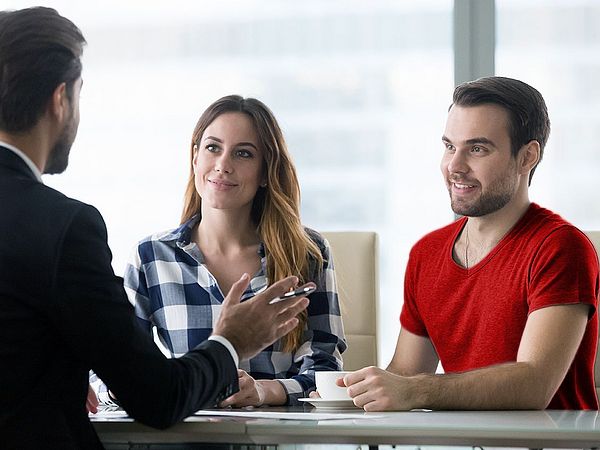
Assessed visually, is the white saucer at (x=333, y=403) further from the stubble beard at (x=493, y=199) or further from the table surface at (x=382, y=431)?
the stubble beard at (x=493, y=199)

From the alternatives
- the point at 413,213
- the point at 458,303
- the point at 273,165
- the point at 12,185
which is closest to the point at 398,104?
the point at 413,213

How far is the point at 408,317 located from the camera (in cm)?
238

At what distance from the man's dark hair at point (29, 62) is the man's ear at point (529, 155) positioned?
123 centimetres

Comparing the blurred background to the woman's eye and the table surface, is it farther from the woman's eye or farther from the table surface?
the table surface

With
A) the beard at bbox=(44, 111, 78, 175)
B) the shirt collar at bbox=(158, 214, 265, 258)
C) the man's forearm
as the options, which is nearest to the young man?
the man's forearm

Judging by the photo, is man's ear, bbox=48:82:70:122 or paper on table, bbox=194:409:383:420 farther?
paper on table, bbox=194:409:383:420

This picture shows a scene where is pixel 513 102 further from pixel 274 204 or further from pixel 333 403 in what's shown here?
pixel 333 403

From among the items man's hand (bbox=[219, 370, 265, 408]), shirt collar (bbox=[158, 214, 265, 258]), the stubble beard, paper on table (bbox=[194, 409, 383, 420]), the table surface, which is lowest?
man's hand (bbox=[219, 370, 265, 408])

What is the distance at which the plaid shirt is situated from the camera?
7.59 feet

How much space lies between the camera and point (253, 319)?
5.29 feet

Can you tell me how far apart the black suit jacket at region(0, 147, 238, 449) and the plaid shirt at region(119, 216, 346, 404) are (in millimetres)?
872

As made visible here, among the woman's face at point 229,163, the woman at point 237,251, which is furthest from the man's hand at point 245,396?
the woman's face at point 229,163

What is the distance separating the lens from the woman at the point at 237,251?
2334mm

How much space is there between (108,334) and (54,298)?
0.09 metres
